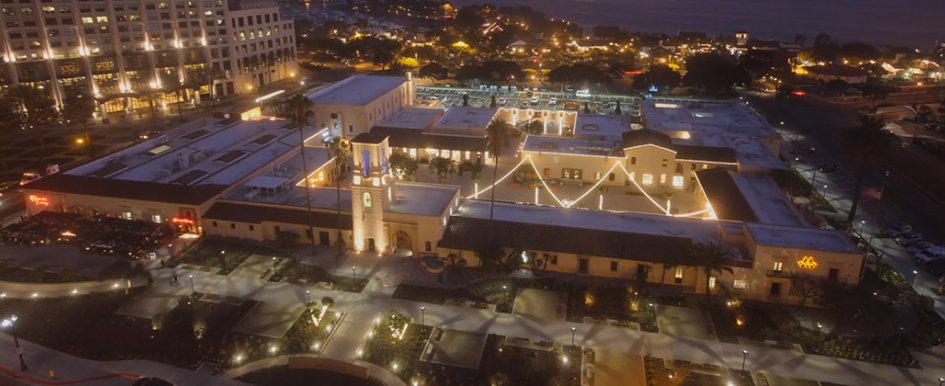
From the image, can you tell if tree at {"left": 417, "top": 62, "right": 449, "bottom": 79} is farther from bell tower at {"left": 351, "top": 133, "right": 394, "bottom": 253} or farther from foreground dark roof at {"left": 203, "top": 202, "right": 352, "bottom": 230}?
bell tower at {"left": 351, "top": 133, "right": 394, "bottom": 253}

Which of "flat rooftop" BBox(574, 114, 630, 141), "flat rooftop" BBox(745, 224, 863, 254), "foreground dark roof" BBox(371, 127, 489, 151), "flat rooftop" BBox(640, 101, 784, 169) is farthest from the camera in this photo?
"flat rooftop" BBox(574, 114, 630, 141)

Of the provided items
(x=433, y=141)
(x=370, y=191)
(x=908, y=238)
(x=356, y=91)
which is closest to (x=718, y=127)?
(x=908, y=238)

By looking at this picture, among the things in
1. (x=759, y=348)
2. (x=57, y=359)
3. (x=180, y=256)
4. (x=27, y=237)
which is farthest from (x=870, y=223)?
(x=27, y=237)

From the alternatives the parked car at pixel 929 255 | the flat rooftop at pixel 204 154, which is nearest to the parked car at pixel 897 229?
the parked car at pixel 929 255

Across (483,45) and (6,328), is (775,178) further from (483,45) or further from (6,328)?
(483,45)

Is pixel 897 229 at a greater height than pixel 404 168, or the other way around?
pixel 404 168

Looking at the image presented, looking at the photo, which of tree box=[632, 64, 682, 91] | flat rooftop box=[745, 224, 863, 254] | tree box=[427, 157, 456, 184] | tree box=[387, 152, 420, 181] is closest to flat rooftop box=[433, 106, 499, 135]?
tree box=[427, 157, 456, 184]

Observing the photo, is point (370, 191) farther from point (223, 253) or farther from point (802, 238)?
point (802, 238)
